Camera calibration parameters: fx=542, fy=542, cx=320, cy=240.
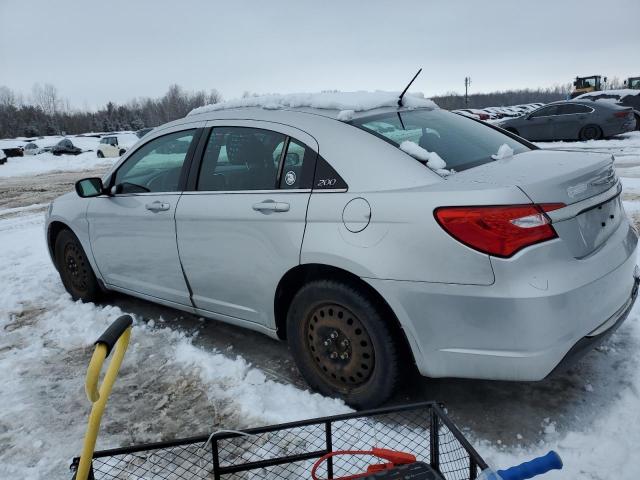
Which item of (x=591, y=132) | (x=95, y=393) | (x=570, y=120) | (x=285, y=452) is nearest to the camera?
(x=95, y=393)

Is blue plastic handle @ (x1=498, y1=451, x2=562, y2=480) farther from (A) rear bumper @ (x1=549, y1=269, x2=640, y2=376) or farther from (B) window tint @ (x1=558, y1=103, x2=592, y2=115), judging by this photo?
(B) window tint @ (x1=558, y1=103, x2=592, y2=115)

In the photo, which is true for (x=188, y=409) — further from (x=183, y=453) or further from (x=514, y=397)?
(x=514, y=397)

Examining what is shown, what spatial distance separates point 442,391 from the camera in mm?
3131

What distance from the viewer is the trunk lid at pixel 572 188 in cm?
241

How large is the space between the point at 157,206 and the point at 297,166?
4.14 ft

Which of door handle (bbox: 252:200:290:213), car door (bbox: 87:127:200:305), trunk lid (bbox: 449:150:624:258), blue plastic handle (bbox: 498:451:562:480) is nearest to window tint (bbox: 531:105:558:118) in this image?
trunk lid (bbox: 449:150:624:258)

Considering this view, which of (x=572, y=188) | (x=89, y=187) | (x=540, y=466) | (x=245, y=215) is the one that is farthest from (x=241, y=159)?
(x=540, y=466)

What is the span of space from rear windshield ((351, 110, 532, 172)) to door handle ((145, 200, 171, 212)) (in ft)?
4.90

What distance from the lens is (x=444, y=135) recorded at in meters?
3.21

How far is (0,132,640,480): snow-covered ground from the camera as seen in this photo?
2.59 meters

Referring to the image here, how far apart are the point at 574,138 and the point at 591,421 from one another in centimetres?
1588

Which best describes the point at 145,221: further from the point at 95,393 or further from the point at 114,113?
the point at 114,113

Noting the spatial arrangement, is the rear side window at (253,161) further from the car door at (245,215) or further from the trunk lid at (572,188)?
the trunk lid at (572,188)

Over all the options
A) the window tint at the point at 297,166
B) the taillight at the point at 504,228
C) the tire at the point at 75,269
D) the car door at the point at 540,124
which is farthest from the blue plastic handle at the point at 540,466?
the car door at the point at 540,124
